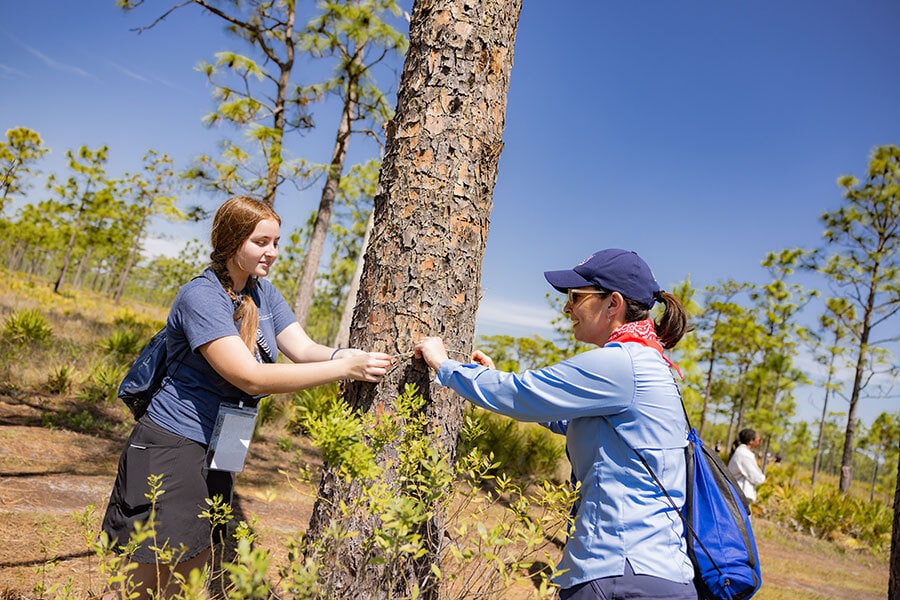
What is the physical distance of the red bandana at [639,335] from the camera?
1671 mm

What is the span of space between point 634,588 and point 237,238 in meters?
1.69

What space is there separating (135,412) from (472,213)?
1.47 m

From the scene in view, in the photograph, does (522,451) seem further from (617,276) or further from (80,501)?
(617,276)

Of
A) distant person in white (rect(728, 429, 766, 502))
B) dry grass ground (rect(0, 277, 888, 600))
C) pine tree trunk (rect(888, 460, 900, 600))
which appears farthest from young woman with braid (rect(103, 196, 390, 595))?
distant person in white (rect(728, 429, 766, 502))

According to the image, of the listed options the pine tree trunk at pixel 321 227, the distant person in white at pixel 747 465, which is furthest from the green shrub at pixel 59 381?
the distant person in white at pixel 747 465

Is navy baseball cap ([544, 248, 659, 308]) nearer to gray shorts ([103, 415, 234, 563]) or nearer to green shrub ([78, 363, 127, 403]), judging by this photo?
gray shorts ([103, 415, 234, 563])

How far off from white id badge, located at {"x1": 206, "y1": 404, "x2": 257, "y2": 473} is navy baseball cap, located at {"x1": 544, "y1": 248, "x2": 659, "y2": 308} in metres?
1.22

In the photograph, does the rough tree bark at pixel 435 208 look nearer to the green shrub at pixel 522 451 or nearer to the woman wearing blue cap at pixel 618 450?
the woman wearing blue cap at pixel 618 450

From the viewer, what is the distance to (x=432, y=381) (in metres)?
2.03

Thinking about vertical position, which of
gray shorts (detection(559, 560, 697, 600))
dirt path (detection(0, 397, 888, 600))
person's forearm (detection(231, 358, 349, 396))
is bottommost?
dirt path (detection(0, 397, 888, 600))

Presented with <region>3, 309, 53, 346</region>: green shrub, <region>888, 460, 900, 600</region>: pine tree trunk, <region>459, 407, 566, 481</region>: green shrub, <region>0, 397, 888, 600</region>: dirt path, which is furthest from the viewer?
<region>3, 309, 53, 346</region>: green shrub

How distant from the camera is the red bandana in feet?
5.48

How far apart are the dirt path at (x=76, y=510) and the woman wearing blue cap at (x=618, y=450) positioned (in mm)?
720

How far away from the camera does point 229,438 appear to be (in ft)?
6.22
